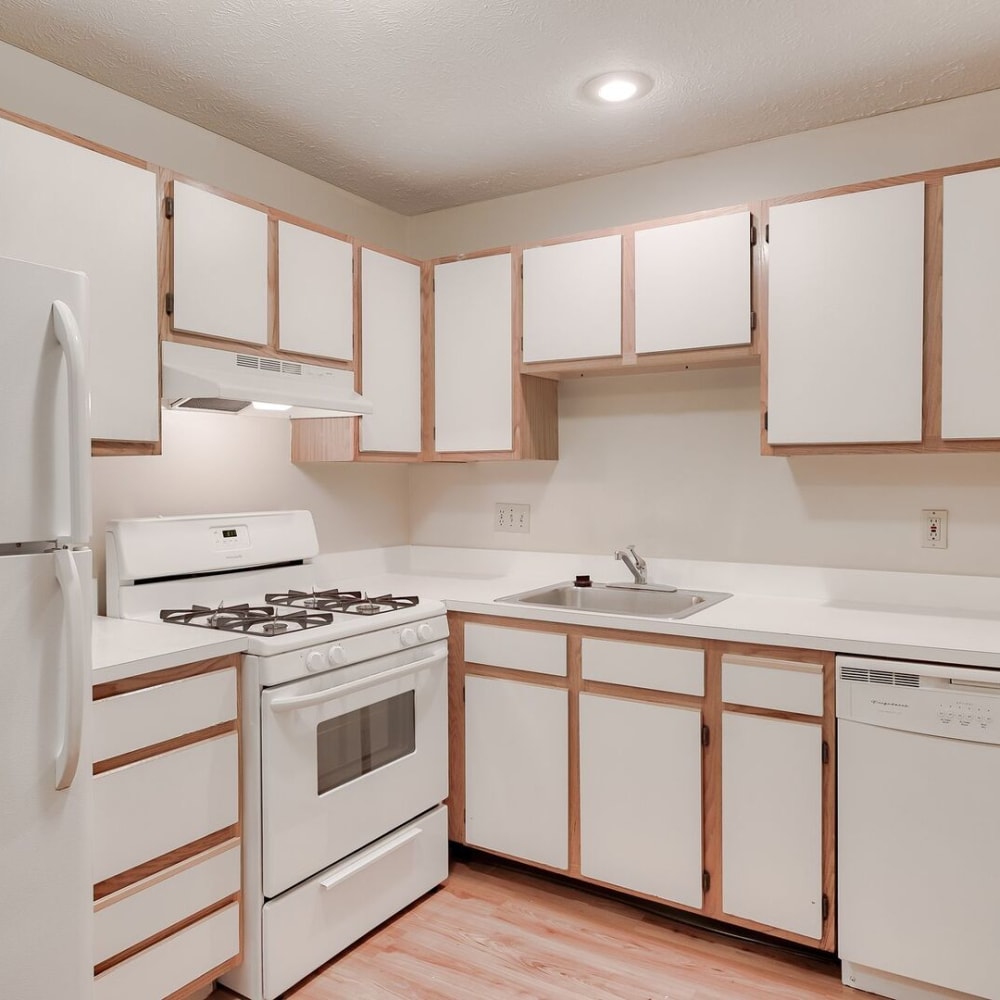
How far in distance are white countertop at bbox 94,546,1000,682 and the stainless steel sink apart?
3.4 inches

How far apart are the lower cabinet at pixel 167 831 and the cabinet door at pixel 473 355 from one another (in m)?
1.34

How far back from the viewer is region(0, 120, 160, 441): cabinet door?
191 centimetres

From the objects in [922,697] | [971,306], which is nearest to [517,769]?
[922,697]

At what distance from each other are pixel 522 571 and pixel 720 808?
4.21 ft

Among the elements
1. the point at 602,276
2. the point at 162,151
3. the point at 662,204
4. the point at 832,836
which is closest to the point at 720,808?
the point at 832,836

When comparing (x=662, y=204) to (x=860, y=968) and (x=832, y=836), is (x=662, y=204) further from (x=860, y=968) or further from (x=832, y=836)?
(x=860, y=968)

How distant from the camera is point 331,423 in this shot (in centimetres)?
296

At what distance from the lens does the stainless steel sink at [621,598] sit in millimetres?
2828

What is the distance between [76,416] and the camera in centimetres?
141

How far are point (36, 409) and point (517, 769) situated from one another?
5.87ft

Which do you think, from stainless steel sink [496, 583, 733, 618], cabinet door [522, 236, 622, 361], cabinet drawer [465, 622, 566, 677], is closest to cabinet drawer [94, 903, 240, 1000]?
cabinet drawer [465, 622, 566, 677]

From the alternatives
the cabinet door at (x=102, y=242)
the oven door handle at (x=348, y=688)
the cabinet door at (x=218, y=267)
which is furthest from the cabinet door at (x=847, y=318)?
the cabinet door at (x=102, y=242)

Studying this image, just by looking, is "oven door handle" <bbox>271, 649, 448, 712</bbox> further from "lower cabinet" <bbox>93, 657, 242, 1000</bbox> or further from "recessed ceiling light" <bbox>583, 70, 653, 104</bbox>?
"recessed ceiling light" <bbox>583, 70, 653, 104</bbox>

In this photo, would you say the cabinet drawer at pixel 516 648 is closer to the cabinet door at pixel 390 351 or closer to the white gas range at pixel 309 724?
the white gas range at pixel 309 724
